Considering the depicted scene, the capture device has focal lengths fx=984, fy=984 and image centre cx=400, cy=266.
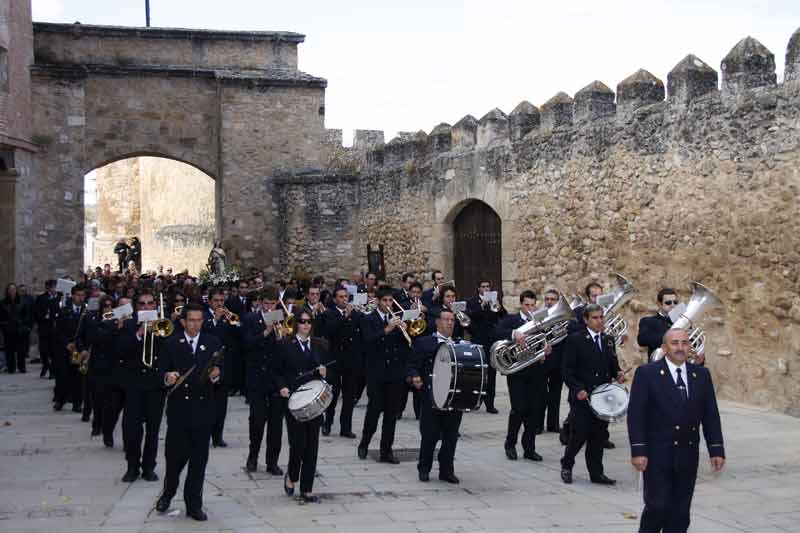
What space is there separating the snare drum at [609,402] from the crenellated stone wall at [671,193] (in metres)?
3.41

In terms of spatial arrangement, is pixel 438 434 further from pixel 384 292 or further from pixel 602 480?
pixel 384 292

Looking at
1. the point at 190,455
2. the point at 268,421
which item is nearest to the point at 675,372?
the point at 190,455

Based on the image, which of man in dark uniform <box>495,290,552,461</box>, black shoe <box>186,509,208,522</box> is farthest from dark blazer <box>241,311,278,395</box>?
man in dark uniform <box>495,290,552,461</box>

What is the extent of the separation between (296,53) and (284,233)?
4.26m

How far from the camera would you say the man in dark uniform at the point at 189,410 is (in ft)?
21.9

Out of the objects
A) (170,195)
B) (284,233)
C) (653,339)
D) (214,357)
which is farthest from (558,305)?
(170,195)

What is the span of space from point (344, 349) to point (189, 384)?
3.95 meters

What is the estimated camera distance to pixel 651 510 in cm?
543

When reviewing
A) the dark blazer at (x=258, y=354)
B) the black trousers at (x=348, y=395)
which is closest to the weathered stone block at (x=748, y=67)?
the black trousers at (x=348, y=395)

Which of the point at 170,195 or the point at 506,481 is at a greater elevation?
the point at 170,195

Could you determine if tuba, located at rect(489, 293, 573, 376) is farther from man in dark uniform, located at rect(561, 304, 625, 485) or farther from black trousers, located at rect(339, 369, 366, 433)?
black trousers, located at rect(339, 369, 366, 433)

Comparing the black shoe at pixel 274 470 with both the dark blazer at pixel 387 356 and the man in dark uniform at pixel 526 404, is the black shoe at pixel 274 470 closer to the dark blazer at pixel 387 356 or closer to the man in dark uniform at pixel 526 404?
the dark blazer at pixel 387 356

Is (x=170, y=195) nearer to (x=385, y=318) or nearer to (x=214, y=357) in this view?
(x=385, y=318)

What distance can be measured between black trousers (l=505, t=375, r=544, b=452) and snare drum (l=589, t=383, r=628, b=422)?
1136mm
